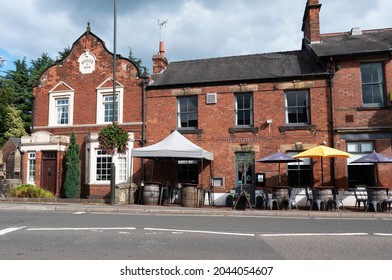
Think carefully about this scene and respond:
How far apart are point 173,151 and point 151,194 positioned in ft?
7.79

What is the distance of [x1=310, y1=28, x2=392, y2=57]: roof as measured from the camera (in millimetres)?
15702

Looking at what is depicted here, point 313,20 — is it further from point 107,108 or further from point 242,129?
point 107,108

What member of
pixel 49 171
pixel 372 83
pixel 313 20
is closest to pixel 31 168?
pixel 49 171

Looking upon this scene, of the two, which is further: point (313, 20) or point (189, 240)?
point (313, 20)

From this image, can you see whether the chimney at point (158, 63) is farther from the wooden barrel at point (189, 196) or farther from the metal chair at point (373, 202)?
the metal chair at point (373, 202)

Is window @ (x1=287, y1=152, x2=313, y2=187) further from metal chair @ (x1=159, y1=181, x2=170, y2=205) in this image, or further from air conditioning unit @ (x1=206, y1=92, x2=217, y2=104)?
metal chair @ (x1=159, y1=181, x2=170, y2=205)

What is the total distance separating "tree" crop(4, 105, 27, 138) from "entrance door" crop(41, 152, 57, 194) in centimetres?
2599

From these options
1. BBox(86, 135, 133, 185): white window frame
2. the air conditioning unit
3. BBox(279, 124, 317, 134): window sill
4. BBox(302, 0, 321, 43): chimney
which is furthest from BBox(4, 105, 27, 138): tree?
BBox(302, 0, 321, 43): chimney

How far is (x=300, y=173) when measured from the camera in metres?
16.1

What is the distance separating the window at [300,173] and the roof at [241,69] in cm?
427
